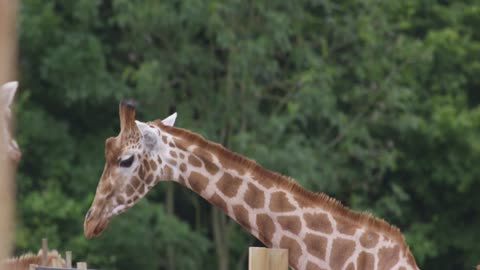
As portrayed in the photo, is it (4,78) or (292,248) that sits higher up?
(292,248)

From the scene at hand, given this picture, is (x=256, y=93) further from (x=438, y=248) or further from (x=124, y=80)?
(x=438, y=248)

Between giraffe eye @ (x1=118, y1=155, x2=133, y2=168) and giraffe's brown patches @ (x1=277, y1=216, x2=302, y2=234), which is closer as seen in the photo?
giraffe's brown patches @ (x1=277, y1=216, x2=302, y2=234)

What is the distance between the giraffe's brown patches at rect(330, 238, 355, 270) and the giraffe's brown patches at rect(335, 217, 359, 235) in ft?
0.16

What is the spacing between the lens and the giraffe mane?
5.53m

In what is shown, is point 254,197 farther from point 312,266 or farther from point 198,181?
point 312,266

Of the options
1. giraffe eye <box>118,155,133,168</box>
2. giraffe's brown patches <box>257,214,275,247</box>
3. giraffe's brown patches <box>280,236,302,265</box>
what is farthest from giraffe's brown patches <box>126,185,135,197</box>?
giraffe's brown patches <box>280,236,302,265</box>

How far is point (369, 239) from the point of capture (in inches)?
217

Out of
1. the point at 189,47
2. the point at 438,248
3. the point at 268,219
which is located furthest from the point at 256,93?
the point at 268,219

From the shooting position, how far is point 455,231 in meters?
21.1

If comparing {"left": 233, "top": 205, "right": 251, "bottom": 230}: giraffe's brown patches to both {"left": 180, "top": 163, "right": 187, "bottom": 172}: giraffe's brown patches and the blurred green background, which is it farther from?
the blurred green background

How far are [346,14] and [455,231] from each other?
3937mm

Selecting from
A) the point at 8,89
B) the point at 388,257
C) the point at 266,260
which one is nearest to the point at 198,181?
the point at 388,257

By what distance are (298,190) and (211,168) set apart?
40 cm

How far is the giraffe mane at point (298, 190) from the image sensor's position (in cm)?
553
